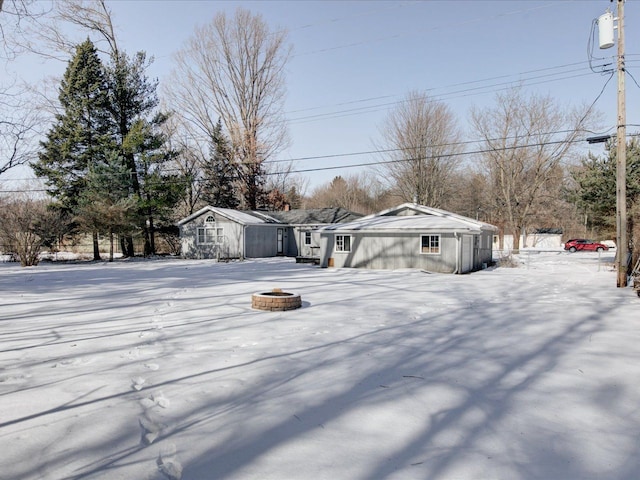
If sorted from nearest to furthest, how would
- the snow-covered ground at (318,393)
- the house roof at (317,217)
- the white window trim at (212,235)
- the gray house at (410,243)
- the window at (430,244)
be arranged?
the snow-covered ground at (318,393), the gray house at (410,243), the window at (430,244), the white window trim at (212,235), the house roof at (317,217)

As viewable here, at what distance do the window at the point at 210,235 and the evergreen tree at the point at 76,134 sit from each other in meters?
6.62

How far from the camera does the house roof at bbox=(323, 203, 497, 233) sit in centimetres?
1656

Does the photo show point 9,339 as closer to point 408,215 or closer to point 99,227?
point 408,215

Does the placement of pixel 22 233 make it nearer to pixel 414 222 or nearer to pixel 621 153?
pixel 414 222

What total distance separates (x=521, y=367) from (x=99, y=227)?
80.0 feet

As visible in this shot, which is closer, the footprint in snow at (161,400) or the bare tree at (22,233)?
the footprint in snow at (161,400)

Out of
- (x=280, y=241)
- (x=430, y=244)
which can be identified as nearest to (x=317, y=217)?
(x=280, y=241)

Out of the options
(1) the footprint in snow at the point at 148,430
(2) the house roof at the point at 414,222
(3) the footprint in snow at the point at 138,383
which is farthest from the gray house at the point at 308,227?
(1) the footprint in snow at the point at 148,430

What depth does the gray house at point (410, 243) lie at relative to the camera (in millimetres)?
16469

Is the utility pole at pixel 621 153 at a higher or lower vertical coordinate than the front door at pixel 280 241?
higher

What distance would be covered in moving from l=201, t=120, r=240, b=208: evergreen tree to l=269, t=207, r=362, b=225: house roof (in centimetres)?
661

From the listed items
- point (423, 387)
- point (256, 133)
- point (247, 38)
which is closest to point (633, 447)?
point (423, 387)

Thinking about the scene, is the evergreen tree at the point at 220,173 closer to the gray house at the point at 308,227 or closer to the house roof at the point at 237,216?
the house roof at the point at 237,216

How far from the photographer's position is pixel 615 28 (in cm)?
1162
